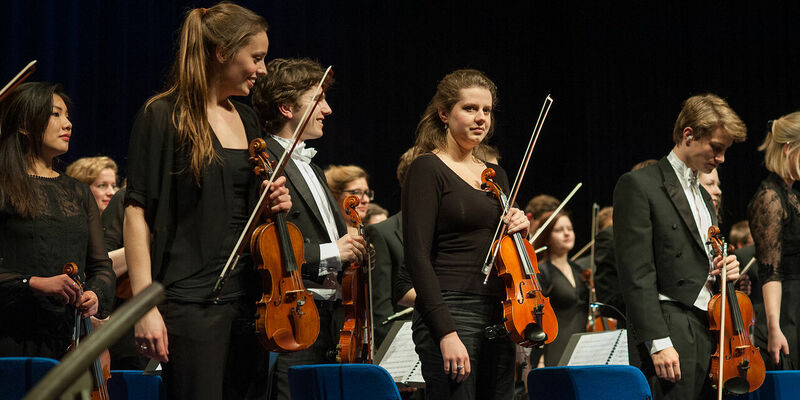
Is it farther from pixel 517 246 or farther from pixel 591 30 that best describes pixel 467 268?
pixel 591 30

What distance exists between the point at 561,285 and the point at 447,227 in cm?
277

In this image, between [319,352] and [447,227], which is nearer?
[447,227]

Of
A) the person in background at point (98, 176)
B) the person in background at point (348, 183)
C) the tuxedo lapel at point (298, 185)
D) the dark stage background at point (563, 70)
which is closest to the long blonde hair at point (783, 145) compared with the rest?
the person in background at point (348, 183)

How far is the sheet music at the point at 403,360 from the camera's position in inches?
110

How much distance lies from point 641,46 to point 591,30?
50cm

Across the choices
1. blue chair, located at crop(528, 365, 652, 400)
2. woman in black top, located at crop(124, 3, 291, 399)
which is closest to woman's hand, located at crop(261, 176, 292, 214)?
woman in black top, located at crop(124, 3, 291, 399)

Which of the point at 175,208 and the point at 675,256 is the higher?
the point at 175,208

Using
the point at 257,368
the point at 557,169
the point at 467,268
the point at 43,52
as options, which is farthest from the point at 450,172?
the point at 557,169

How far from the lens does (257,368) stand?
6.27 ft

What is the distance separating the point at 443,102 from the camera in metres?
2.56

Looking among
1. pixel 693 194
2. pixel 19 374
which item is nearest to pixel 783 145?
pixel 693 194

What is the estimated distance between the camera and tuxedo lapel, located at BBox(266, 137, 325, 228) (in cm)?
256

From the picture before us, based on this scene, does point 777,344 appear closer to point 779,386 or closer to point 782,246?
point 782,246

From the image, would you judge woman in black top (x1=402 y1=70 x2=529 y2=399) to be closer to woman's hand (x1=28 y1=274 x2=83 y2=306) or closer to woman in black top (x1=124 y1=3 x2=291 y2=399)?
woman in black top (x1=124 y1=3 x2=291 y2=399)
